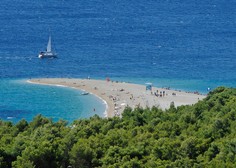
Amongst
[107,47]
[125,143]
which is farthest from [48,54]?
[125,143]

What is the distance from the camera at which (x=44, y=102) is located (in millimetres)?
91312

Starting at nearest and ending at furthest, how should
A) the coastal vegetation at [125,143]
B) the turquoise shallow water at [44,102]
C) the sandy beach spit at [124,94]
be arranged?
the coastal vegetation at [125,143]
the turquoise shallow water at [44,102]
the sandy beach spit at [124,94]

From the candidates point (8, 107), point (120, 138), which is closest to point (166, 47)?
point (8, 107)

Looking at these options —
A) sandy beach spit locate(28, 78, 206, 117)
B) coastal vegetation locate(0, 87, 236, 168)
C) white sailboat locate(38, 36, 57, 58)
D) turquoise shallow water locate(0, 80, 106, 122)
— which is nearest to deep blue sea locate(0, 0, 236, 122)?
turquoise shallow water locate(0, 80, 106, 122)

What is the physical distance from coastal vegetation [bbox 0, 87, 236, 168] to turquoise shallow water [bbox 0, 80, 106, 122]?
2218cm

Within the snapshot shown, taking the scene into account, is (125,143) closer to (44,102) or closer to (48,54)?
(44,102)

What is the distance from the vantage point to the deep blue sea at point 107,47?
312 feet

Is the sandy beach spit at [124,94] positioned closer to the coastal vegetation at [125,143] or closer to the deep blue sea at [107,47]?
the deep blue sea at [107,47]

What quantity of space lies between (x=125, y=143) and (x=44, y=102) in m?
38.8

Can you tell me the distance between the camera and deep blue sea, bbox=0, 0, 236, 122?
9512 cm

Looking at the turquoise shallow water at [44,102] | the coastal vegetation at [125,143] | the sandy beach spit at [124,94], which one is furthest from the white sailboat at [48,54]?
the coastal vegetation at [125,143]

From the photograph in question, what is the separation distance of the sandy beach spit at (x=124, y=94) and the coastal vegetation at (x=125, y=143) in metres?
23.0

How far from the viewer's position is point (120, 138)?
5428 centimetres

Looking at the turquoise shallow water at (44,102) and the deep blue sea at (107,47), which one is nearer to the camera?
the turquoise shallow water at (44,102)
